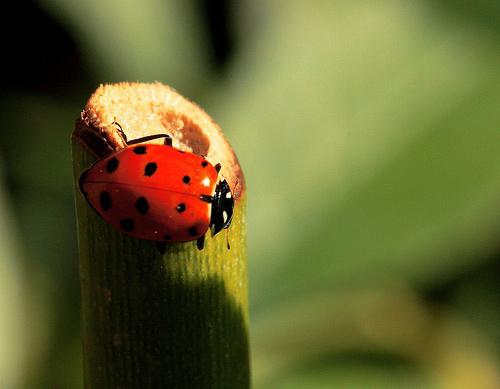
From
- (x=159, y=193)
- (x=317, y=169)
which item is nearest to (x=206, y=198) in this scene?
(x=159, y=193)

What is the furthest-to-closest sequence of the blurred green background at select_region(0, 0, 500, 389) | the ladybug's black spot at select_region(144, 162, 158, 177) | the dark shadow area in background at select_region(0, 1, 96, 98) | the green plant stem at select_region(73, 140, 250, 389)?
1. the dark shadow area in background at select_region(0, 1, 96, 98)
2. the blurred green background at select_region(0, 0, 500, 389)
3. the ladybug's black spot at select_region(144, 162, 158, 177)
4. the green plant stem at select_region(73, 140, 250, 389)

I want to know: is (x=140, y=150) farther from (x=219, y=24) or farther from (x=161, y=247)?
(x=219, y=24)

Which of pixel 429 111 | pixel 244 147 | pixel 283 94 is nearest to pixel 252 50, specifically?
pixel 283 94

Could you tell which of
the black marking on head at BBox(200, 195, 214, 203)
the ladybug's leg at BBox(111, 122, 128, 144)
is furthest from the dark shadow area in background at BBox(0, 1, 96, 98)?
the ladybug's leg at BBox(111, 122, 128, 144)

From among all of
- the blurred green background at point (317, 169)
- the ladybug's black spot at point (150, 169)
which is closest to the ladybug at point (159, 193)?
the ladybug's black spot at point (150, 169)

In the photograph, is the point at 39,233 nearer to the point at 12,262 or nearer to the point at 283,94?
the point at 12,262

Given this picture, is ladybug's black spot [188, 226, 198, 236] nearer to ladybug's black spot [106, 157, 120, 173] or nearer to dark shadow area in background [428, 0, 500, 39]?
ladybug's black spot [106, 157, 120, 173]

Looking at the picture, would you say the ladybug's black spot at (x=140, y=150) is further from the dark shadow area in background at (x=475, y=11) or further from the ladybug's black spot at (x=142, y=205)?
the dark shadow area in background at (x=475, y=11)
